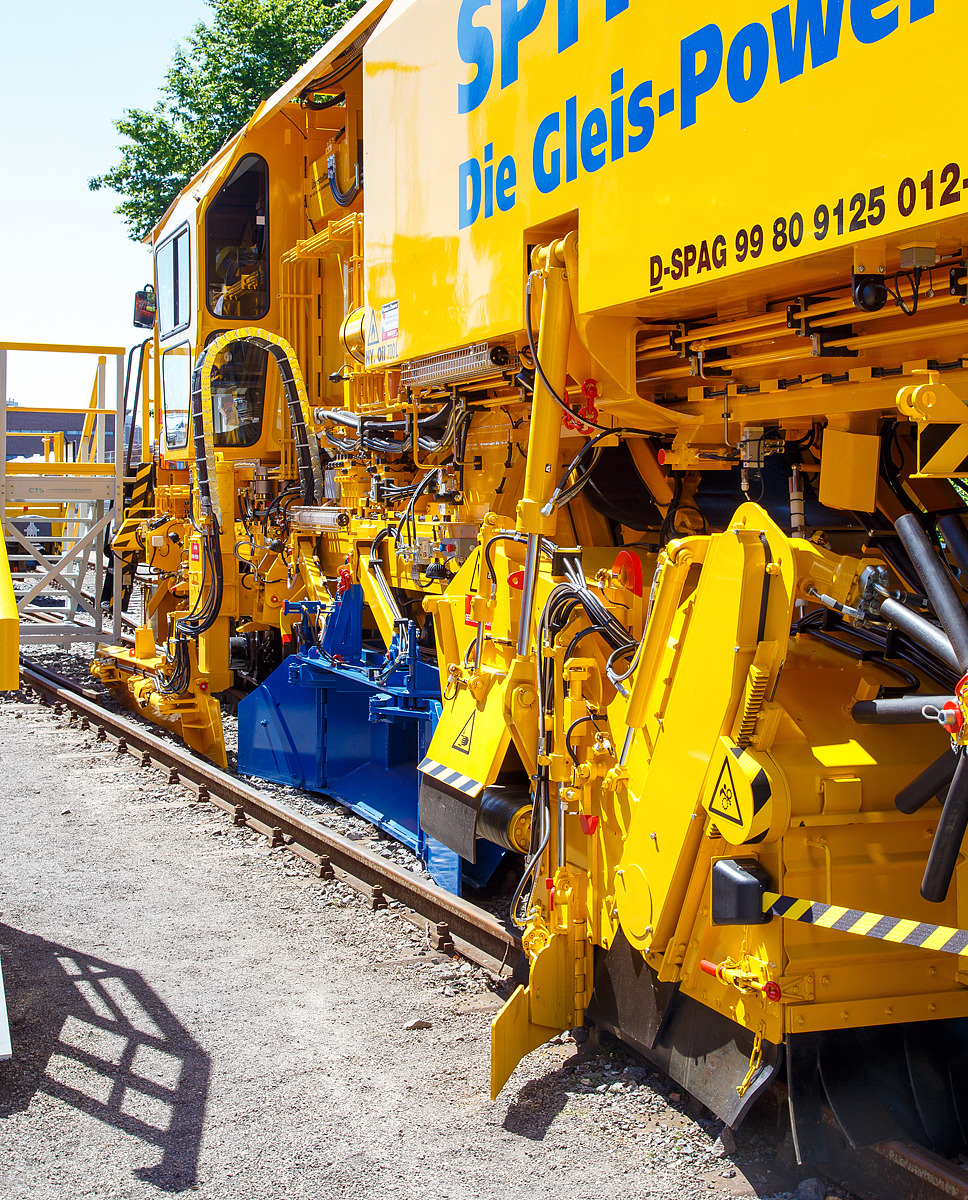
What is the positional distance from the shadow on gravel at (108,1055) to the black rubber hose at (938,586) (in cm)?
248

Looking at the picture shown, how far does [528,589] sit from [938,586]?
1.57m

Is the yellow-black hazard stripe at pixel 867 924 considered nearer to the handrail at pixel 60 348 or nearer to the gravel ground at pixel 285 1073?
the gravel ground at pixel 285 1073

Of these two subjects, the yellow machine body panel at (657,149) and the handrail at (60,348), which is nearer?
the yellow machine body panel at (657,149)

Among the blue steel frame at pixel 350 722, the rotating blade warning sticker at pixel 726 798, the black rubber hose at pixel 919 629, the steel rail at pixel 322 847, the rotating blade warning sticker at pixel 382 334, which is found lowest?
the steel rail at pixel 322 847

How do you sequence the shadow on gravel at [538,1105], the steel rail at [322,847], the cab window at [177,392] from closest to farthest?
the shadow on gravel at [538,1105] → the steel rail at [322,847] → the cab window at [177,392]

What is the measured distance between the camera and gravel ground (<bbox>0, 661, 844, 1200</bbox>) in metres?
3.20

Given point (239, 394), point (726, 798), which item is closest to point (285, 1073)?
point (726, 798)

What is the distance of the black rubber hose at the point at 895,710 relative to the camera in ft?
8.45

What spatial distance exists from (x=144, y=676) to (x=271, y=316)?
3.57 meters

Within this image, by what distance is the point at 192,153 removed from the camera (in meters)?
21.4

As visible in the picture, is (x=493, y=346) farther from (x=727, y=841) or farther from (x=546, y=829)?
(x=727, y=841)

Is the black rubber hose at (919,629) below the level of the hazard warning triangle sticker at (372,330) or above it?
below

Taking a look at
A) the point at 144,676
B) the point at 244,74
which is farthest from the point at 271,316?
the point at 244,74

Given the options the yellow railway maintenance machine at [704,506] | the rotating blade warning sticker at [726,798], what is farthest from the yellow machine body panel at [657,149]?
the rotating blade warning sticker at [726,798]
